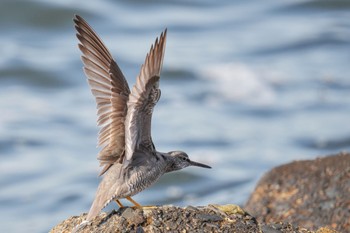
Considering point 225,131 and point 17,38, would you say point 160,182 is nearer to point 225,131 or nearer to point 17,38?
point 225,131

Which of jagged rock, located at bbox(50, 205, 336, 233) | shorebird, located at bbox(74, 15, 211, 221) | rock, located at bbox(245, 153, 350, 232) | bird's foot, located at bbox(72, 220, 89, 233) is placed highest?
shorebird, located at bbox(74, 15, 211, 221)

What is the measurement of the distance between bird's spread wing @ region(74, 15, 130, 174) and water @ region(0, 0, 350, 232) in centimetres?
657

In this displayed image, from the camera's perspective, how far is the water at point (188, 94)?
15.4m

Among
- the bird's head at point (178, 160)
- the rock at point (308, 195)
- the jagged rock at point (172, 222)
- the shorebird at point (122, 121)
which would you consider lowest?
the rock at point (308, 195)

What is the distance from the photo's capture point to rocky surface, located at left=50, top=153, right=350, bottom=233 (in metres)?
6.39

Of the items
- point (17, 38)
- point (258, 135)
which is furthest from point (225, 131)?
point (17, 38)

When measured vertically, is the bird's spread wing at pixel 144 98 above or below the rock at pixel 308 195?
above

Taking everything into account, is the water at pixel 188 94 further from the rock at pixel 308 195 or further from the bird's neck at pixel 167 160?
the bird's neck at pixel 167 160

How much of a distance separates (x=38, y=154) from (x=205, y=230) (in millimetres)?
10240

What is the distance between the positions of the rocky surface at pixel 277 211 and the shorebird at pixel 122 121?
0.23 m

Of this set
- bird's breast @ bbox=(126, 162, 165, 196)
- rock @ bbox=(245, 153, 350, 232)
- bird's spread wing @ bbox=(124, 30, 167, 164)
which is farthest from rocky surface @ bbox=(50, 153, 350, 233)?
bird's spread wing @ bbox=(124, 30, 167, 164)

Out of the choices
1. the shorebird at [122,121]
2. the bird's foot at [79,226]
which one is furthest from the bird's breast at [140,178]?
the bird's foot at [79,226]

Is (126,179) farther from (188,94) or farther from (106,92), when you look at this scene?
(188,94)

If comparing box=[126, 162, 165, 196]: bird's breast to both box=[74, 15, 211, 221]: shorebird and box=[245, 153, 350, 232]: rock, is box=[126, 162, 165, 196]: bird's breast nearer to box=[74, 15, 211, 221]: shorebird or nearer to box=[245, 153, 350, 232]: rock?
box=[74, 15, 211, 221]: shorebird
